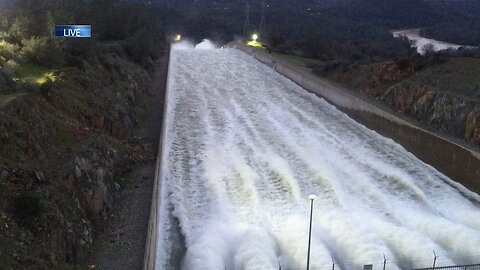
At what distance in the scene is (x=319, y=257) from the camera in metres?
13.9

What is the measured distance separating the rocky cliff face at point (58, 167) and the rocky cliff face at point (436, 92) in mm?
14808

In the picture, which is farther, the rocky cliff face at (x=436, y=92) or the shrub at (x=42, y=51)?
the shrub at (x=42, y=51)

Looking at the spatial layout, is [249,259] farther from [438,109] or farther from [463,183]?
[438,109]

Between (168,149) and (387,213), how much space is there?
36.6 ft

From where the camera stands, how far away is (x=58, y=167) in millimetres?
14352

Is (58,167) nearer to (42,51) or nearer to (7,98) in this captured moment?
(7,98)

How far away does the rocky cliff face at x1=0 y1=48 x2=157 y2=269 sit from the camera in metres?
11.0

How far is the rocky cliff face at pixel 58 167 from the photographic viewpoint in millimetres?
11047

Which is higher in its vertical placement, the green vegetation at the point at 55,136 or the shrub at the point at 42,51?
the shrub at the point at 42,51
